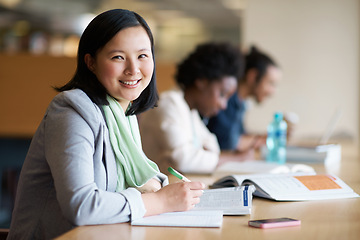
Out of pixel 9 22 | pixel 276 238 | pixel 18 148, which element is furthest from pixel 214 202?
pixel 9 22

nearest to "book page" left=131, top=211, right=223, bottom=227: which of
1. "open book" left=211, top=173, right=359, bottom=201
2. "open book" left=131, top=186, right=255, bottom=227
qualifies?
"open book" left=131, top=186, right=255, bottom=227

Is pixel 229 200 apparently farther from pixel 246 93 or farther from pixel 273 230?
pixel 246 93

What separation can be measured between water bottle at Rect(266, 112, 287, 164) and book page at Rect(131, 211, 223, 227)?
4.00ft

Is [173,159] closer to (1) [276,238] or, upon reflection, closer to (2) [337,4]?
(1) [276,238]

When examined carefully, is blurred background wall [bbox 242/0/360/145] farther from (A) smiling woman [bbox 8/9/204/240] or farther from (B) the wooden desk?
(A) smiling woman [bbox 8/9/204/240]

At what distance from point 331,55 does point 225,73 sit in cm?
287

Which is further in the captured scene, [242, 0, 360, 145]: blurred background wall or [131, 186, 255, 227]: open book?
[242, 0, 360, 145]: blurred background wall

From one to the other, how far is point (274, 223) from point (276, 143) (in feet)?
4.92

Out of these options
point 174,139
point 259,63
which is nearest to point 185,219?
point 174,139

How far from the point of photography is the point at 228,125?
132 inches

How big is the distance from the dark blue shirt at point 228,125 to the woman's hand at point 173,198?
2.18 m

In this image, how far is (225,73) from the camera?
8.29 feet

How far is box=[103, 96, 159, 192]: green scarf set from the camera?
115 cm

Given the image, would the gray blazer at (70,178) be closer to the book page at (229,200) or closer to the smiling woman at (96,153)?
the smiling woman at (96,153)
